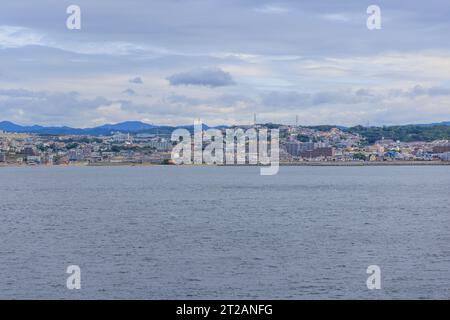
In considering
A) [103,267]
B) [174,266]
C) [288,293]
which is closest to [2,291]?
[103,267]

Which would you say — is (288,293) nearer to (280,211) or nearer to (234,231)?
(234,231)

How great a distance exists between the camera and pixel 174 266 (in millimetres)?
30094

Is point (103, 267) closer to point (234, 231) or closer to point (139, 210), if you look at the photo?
point (234, 231)

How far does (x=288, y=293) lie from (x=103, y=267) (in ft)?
27.8

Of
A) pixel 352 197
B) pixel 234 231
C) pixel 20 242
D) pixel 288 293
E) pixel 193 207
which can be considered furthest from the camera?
pixel 352 197

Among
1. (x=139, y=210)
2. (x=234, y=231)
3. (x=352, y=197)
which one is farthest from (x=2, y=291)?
(x=352, y=197)

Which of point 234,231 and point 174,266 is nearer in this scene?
point 174,266

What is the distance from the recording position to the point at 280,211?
2200 inches
